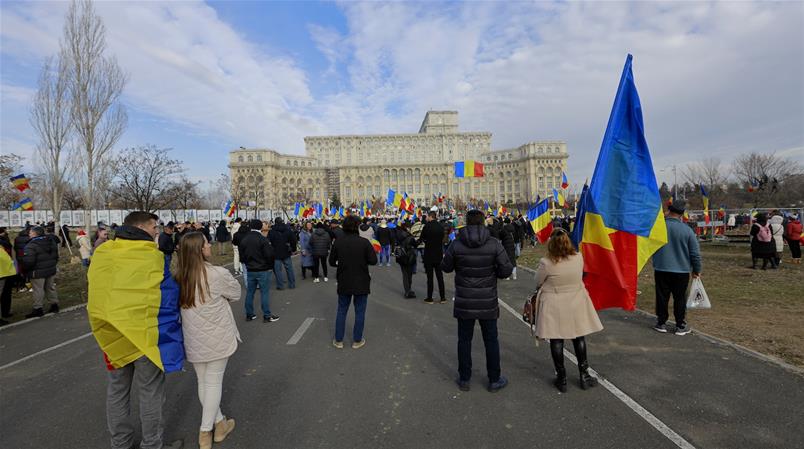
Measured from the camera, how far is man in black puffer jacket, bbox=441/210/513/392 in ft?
13.5

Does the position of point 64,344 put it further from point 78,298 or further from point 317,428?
point 317,428

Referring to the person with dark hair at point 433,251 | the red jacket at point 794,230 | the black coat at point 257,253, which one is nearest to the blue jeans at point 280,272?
the black coat at point 257,253

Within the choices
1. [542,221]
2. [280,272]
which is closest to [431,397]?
[280,272]

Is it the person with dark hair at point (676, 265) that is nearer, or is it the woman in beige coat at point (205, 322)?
the woman in beige coat at point (205, 322)

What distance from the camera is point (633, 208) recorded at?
4535 mm

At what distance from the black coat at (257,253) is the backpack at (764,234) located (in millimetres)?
13652

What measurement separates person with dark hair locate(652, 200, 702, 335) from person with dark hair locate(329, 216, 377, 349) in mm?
4519

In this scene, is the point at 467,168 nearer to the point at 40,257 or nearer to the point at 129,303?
the point at 40,257

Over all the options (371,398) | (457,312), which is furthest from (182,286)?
(457,312)

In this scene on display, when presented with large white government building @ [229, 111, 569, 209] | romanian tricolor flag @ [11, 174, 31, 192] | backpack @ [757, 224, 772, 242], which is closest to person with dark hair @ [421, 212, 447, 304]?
backpack @ [757, 224, 772, 242]

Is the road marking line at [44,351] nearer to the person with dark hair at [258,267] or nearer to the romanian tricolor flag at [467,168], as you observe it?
the person with dark hair at [258,267]

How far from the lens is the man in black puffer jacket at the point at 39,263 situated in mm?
7879

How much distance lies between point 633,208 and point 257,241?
6170mm

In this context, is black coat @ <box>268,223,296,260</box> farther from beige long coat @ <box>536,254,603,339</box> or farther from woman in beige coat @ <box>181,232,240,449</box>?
beige long coat @ <box>536,254,603,339</box>
